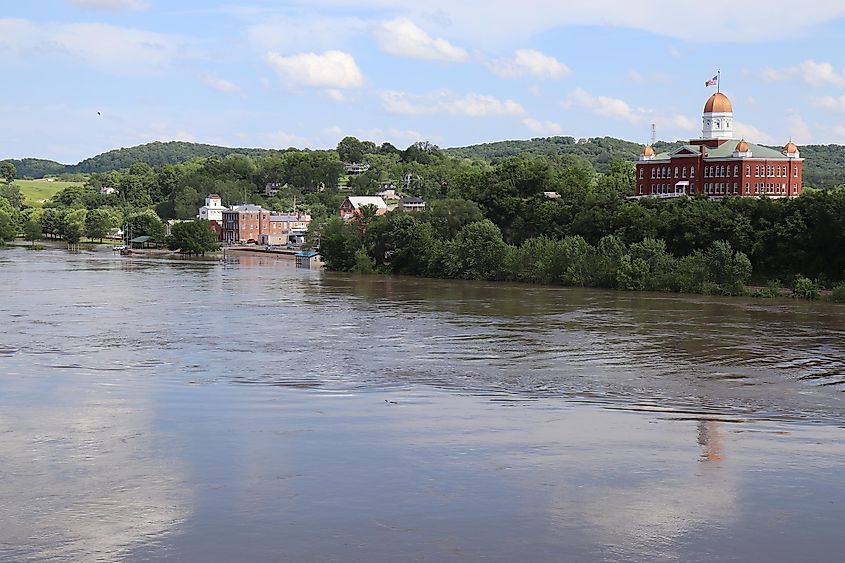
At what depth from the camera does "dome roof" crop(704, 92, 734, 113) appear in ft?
250

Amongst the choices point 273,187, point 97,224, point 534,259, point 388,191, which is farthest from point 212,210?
point 534,259

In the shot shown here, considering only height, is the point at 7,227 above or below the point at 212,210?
below

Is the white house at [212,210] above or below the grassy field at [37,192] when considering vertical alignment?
below

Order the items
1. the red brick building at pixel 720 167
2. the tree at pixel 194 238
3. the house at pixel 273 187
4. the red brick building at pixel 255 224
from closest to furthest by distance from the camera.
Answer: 1. the red brick building at pixel 720 167
2. the tree at pixel 194 238
3. the red brick building at pixel 255 224
4. the house at pixel 273 187

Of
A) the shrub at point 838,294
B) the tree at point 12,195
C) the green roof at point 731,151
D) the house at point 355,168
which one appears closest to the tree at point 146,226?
the tree at point 12,195

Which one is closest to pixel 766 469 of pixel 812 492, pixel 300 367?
pixel 812 492

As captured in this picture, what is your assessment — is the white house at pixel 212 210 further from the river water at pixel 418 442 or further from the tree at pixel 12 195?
the river water at pixel 418 442

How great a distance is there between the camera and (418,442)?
16.5 m

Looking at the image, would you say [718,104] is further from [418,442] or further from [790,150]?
[418,442]

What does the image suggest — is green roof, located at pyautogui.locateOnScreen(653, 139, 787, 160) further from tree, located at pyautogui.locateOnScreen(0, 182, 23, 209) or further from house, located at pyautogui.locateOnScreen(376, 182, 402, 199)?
tree, located at pyautogui.locateOnScreen(0, 182, 23, 209)

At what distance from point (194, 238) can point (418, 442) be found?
93.7 metres

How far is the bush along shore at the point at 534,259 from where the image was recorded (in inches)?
2067

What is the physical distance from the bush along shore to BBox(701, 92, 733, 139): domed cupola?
18.7 m

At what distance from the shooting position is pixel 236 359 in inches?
1067
